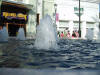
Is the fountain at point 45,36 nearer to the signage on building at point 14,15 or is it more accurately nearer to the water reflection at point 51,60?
the water reflection at point 51,60

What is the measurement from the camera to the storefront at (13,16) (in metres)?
25.0

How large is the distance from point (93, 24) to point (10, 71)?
40299mm

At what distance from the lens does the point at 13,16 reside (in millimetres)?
26125

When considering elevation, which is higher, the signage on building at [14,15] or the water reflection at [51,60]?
the signage on building at [14,15]

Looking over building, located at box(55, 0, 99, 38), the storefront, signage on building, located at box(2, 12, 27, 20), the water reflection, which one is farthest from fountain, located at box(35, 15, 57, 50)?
building, located at box(55, 0, 99, 38)

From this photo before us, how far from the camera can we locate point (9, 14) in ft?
83.9

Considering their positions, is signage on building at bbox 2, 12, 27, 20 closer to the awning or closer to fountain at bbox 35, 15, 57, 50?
the awning

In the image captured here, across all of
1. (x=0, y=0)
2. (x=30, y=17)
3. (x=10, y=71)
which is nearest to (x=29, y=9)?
(x=30, y=17)

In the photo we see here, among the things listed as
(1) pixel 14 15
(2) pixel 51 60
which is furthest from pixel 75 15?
(2) pixel 51 60

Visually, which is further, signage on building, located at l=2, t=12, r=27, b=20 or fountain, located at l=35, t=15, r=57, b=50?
signage on building, located at l=2, t=12, r=27, b=20

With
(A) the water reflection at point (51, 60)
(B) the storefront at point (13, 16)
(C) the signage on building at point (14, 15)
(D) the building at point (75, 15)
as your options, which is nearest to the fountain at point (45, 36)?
(A) the water reflection at point (51, 60)

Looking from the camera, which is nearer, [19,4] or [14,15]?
[19,4]

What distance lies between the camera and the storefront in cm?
2497

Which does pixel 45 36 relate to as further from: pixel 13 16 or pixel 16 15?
pixel 16 15
